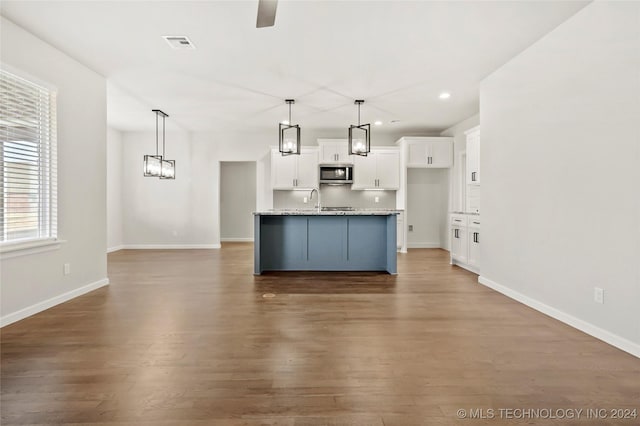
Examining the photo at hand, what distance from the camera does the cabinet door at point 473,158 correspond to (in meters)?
5.34

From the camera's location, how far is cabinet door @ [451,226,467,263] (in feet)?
18.0

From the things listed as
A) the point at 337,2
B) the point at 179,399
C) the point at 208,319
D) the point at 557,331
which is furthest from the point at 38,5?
the point at 557,331

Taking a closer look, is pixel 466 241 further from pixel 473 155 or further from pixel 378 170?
pixel 378 170

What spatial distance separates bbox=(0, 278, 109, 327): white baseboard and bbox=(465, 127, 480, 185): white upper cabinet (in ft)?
18.7

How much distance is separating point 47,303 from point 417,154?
6.90 meters

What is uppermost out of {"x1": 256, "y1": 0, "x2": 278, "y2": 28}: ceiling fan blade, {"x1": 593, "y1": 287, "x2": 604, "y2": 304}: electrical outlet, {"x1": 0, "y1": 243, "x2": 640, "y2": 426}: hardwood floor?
{"x1": 256, "y1": 0, "x2": 278, "y2": 28}: ceiling fan blade

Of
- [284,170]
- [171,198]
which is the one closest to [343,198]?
[284,170]

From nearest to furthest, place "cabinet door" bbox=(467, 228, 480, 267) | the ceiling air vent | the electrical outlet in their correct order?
the electrical outlet < the ceiling air vent < "cabinet door" bbox=(467, 228, 480, 267)

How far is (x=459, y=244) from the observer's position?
5691 mm

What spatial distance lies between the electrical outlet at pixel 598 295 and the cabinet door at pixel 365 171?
17.2ft

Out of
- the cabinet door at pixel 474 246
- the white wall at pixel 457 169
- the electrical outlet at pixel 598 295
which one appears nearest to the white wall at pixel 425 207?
the white wall at pixel 457 169

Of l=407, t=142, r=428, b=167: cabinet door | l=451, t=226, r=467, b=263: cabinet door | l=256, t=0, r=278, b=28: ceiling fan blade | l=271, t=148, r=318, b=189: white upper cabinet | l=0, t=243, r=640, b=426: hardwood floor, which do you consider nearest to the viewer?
l=0, t=243, r=640, b=426: hardwood floor

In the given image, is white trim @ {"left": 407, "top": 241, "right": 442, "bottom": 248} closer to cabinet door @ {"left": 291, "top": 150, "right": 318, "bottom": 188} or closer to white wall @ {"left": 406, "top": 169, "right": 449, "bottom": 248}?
white wall @ {"left": 406, "top": 169, "right": 449, "bottom": 248}

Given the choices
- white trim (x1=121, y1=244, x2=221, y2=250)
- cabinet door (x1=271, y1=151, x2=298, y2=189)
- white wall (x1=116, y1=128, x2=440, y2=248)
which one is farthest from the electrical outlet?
white trim (x1=121, y1=244, x2=221, y2=250)
